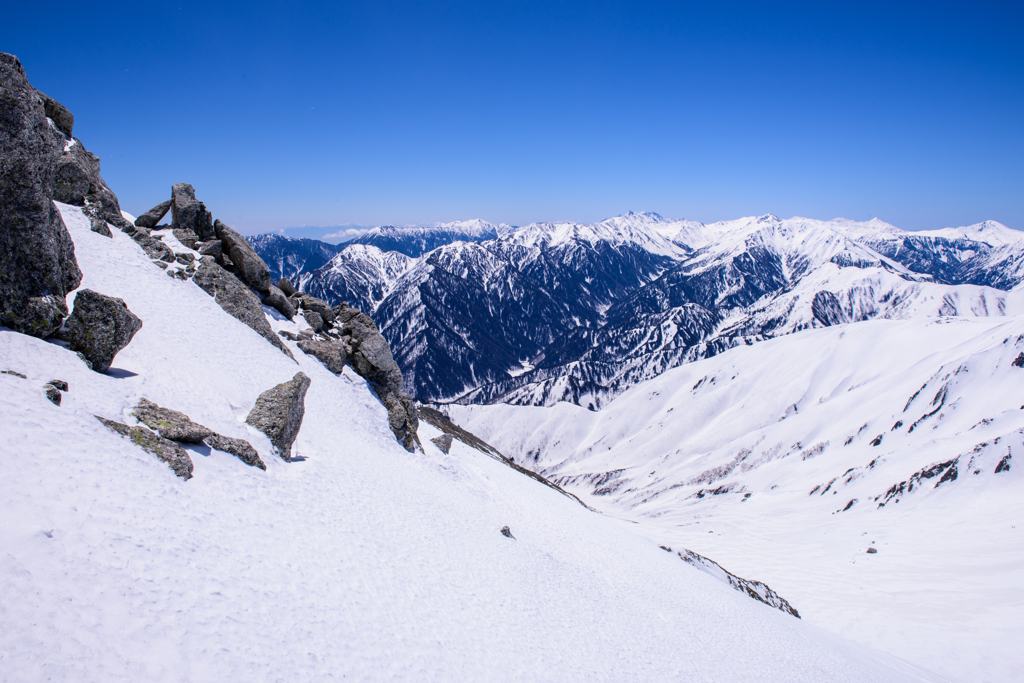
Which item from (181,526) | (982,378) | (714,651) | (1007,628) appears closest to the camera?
(181,526)

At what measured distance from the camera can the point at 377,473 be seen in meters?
22.9

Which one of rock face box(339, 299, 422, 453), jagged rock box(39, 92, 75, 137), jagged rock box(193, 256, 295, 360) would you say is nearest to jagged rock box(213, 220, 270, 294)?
jagged rock box(193, 256, 295, 360)

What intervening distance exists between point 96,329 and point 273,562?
36.7ft

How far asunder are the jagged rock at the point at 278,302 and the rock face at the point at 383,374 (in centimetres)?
445

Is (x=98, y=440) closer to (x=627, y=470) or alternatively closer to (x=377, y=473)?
(x=377, y=473)

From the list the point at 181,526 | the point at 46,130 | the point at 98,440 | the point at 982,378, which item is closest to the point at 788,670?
the point at 181,526

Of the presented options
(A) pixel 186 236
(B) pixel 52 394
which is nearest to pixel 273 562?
(B) pixel 52 394

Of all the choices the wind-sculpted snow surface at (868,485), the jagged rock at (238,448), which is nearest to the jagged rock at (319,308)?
the jagged rock at (238,448)

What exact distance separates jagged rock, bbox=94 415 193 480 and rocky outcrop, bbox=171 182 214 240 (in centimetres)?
2747

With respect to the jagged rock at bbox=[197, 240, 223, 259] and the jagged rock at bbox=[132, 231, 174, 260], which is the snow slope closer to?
the jagged rock at bbox=[132, 231, 174, 260]

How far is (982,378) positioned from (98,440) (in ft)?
434

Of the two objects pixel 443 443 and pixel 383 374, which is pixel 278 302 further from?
pixel 443 443

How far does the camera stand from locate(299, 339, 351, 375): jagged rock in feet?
107

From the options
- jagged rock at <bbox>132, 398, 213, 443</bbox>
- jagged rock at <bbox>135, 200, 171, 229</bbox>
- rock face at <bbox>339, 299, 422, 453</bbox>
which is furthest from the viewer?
jagged rock at <bbox>135, 200, 171, 229</bbox>
